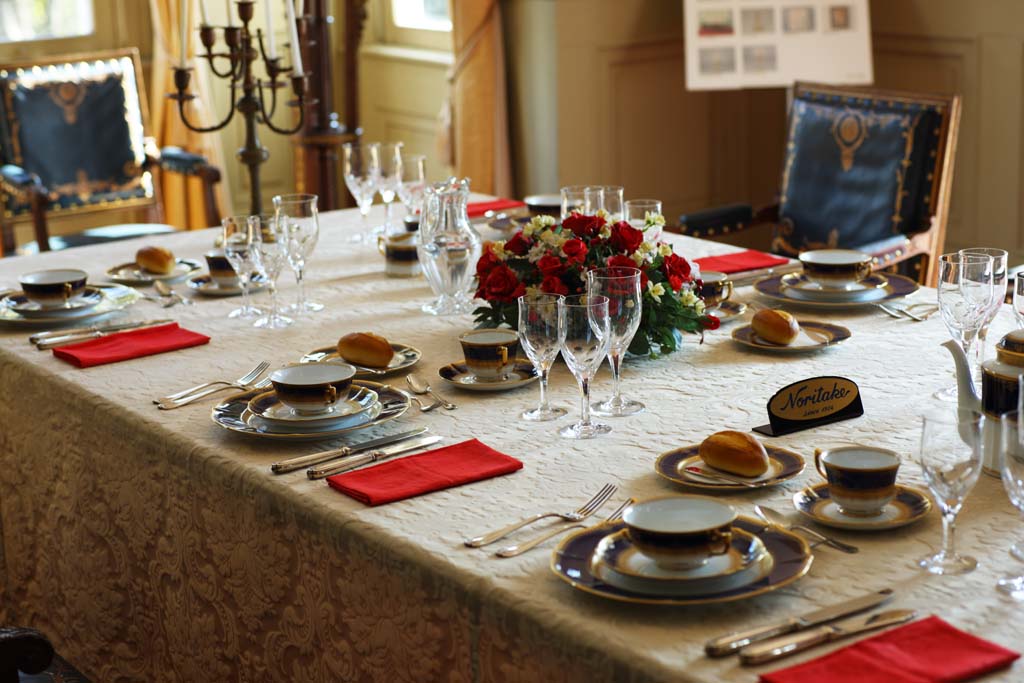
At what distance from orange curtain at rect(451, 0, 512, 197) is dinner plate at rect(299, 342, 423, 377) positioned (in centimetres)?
294

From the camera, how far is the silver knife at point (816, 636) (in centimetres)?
108

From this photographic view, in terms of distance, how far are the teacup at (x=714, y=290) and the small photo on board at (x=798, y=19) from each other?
8.54 feet

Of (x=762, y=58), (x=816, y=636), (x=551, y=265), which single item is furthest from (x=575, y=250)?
(x=762, y=58)

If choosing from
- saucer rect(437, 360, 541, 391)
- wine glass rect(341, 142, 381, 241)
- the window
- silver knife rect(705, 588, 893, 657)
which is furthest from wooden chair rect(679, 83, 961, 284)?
the window

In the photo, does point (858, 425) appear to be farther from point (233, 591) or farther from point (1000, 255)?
point (233, 591)

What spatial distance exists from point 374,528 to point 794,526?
0.45 m

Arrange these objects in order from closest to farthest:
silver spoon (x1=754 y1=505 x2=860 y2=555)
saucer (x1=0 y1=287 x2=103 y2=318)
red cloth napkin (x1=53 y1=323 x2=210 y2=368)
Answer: silver spoon (x1=754 y1=505 x2=860 y2=555) → red cloth napkin (x1=53 y1=323 x2=210 y2=368) → saucer (x1=0 y1=287 x2=103 y2=318)

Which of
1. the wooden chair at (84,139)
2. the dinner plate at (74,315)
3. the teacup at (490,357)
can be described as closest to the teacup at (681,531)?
the teacup at (490,357)

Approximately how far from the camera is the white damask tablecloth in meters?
1.20

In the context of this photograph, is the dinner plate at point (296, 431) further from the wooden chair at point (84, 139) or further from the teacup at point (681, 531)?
the wooden chair at point (84, 139)

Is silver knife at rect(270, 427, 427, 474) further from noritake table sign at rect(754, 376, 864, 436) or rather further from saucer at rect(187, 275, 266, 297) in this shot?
saucer at rect(187, 275, 266, 297)

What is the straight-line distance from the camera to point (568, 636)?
3.76ft

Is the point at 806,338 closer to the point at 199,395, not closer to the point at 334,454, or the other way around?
the point at 334,454

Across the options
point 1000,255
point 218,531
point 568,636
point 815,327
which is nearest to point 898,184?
point 815,327
